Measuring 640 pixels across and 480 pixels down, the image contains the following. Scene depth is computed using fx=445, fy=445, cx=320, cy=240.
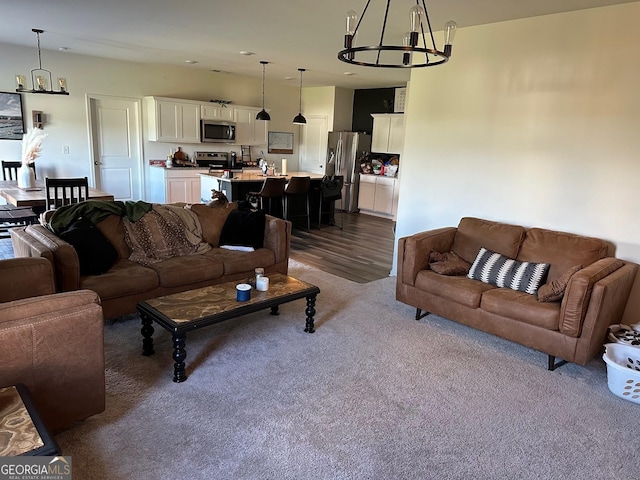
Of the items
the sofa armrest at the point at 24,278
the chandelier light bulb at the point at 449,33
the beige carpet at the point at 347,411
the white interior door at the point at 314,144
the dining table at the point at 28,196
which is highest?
the chandelier light bulb at the point at 449,33

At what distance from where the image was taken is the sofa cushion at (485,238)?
12.3 feet

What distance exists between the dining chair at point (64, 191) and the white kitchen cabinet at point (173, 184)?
3.18 metres

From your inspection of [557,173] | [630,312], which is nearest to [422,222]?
[557,173]

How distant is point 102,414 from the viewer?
7.66ft

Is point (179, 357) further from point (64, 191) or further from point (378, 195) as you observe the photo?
point (378, 195)

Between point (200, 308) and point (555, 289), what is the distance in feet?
7.87

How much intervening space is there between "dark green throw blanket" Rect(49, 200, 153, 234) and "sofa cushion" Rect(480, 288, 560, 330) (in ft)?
9.61

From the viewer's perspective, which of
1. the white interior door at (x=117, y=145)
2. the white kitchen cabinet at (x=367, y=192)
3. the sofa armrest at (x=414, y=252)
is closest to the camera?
the sofa armrest at (x=414, y=252)

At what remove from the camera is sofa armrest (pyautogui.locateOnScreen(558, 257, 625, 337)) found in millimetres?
2816

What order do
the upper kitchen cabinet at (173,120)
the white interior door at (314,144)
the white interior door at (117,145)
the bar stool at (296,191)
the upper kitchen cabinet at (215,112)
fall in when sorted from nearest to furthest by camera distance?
the bar stool at (296,191)
the white interior door at (117,145)
the upper kitchen cabinet at (173,120)
the upper kitchen cabinet at (215,112)
the white interior door at (314,144)

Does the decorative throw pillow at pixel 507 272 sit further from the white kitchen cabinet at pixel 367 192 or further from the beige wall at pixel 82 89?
the white kitchen cabinet at pixel 367 192

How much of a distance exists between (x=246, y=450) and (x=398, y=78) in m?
6.95

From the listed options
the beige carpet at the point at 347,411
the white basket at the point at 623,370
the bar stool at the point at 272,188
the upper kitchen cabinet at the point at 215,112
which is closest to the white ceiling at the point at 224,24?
the upper kitchen cabinet at the point at 215,112

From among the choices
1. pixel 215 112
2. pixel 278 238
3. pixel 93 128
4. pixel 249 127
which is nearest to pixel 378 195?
pixel 249 127
